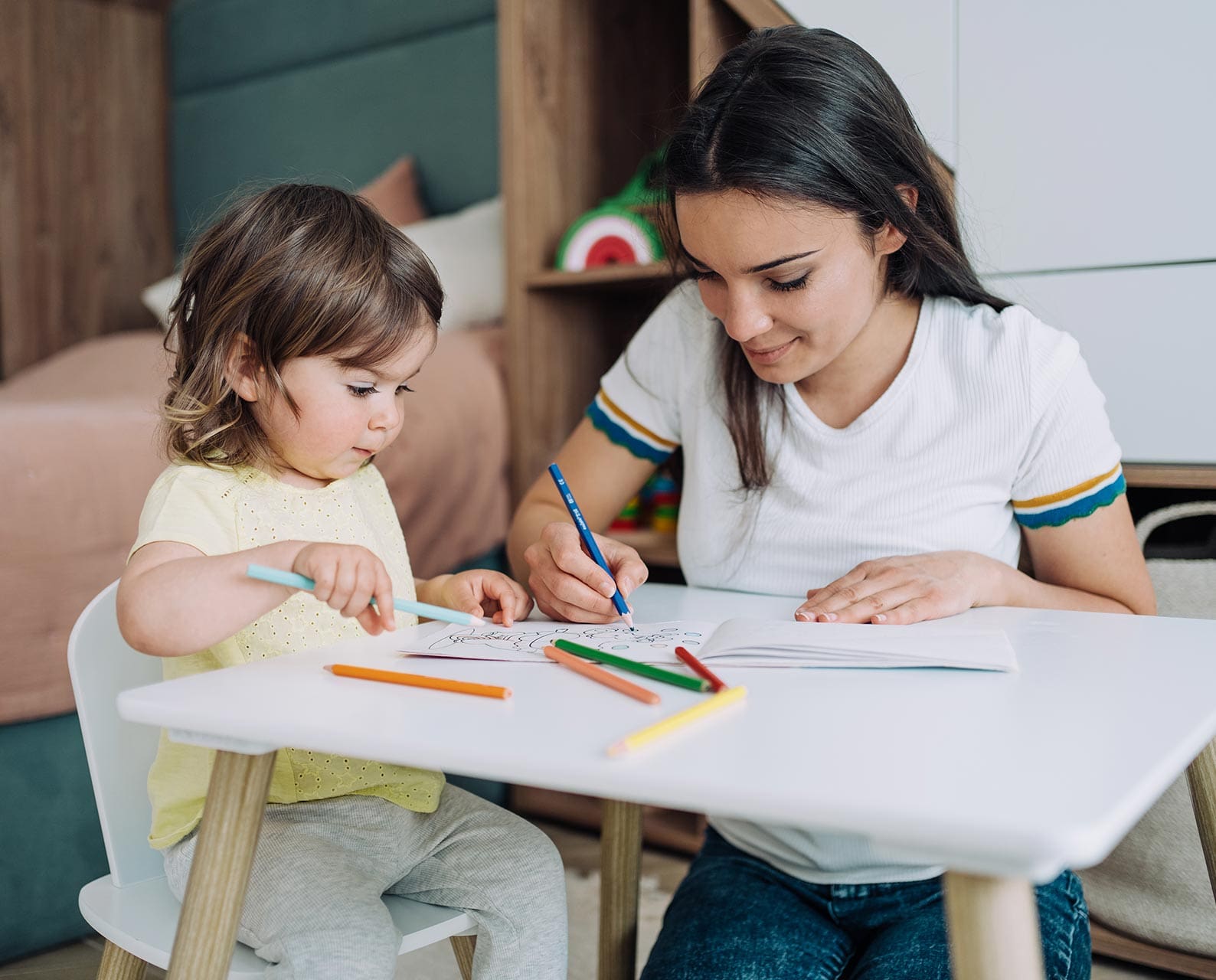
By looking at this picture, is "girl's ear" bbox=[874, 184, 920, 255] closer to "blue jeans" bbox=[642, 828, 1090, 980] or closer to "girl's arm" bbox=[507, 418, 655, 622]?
"girl's arm" bbox=[507, 418, 655, 622]

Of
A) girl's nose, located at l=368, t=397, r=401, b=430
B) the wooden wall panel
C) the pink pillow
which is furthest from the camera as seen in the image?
the wooden wall panel

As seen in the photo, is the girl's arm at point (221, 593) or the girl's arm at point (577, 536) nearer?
the girl's arm at point (221, 593)

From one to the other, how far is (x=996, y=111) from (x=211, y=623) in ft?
3.78

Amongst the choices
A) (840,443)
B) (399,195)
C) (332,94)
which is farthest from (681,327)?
(332,94)

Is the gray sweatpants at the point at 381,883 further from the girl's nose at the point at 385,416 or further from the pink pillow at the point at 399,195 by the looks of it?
the pink pillow at the point at 399,195

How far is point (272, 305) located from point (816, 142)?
481mm

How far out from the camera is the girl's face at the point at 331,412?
960mm

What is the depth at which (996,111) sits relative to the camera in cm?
143

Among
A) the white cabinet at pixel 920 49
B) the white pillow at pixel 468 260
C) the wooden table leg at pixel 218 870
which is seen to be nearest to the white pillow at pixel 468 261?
the white pillow at pixel 468 260

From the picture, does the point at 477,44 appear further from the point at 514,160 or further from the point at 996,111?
the point at 996,111

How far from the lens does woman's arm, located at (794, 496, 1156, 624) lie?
89 cm

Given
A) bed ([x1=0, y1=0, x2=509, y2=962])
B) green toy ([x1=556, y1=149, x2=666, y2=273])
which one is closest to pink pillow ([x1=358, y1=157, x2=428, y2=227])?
bed ([x1=0, y1=0, x2=509, y2=962])

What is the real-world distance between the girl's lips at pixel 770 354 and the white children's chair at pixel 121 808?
0.56m

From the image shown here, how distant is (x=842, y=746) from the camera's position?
57 centimetres
